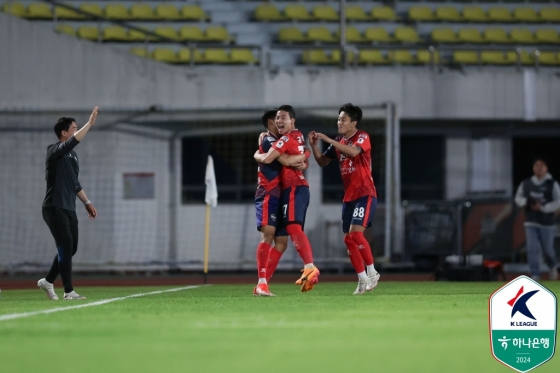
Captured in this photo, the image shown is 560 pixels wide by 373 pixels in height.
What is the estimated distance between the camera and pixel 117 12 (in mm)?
23125

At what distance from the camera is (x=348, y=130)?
33.9 feet

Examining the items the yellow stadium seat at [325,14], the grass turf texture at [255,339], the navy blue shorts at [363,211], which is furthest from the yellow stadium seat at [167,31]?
the grass turf texture at [255,339]

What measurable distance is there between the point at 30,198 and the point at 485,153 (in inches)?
405

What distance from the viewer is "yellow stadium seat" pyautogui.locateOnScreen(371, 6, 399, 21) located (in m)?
24.7

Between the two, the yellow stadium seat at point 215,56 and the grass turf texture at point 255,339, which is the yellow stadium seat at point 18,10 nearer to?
the yellow stadium seat at point 215,56

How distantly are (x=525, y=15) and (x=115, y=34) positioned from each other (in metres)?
10.5

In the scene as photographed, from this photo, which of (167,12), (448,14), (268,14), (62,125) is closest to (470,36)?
(448,14)

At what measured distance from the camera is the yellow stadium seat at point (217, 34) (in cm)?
2298

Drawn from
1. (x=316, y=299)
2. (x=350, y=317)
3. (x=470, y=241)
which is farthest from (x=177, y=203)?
(x=350, y=317)

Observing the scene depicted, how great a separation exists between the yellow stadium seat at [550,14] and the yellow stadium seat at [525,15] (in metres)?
0.17

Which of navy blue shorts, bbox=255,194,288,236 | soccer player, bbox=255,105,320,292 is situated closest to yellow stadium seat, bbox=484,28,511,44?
soccer player, bbox=255,105,320,292

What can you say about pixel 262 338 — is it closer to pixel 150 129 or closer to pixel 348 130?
pixel 348 130

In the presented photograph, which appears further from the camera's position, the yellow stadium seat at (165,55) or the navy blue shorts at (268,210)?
the yellow stadium seat at (165,55)

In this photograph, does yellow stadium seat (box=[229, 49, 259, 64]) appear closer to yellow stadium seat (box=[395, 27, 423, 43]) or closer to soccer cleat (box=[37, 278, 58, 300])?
yellow stadium seat (box=[395, 27, 423, 43])
